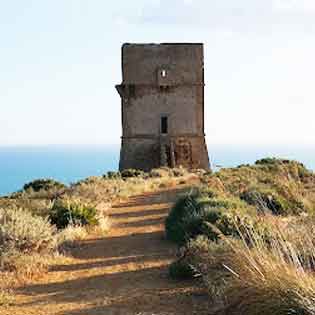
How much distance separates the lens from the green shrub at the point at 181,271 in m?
6.99

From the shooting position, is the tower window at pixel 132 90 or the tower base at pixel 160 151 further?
the tower base at pixel 160 151

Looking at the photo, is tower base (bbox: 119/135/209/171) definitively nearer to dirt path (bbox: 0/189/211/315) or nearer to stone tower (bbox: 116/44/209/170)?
stone tower (bbox: 116/44/209/170)

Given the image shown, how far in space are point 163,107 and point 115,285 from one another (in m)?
25.9

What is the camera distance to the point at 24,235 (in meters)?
8.23

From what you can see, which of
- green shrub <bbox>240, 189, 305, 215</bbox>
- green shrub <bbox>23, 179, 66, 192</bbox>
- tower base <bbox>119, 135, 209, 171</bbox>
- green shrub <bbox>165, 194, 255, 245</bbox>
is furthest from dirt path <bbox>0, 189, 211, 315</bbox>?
tower base <bbox>119, 135, 209, 171</bbox>

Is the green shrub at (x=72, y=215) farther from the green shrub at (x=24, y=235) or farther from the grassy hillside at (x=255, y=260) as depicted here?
the grassy hillside at (x=255, y=260)

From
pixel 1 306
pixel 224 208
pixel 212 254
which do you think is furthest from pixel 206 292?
pixel 224 208

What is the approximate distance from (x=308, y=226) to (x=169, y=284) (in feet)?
6.40

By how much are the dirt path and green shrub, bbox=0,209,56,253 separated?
487 millimetres

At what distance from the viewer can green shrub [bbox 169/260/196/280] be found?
6.99 metres

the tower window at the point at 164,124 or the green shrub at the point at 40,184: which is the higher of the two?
the tower window at the point at 164,124

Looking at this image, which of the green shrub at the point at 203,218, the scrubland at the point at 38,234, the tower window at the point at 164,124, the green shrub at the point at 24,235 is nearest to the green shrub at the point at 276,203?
the green shrub at the point at 203,218

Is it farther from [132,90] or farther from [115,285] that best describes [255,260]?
[132,90]

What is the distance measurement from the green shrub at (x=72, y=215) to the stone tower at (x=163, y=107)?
66.3 feet
